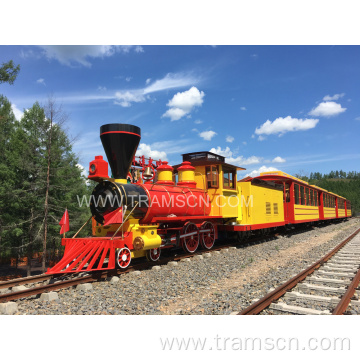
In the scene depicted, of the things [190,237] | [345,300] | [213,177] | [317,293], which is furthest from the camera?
[213,177]

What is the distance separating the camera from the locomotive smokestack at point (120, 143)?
24.0ft

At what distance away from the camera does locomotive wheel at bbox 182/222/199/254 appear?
8.98m

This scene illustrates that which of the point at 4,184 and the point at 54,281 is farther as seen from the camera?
the point at 4,184

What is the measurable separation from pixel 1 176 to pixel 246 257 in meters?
15.3

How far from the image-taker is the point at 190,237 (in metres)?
9.35

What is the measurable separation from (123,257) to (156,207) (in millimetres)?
1741

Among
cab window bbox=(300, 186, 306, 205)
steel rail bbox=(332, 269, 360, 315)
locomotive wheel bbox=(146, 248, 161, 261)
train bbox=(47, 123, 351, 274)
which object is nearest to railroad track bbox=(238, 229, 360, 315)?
steel rail bbox=(332, 269, 360, 315)

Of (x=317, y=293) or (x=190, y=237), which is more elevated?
(x=190, y=237)

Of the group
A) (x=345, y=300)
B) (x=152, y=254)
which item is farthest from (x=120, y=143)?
(x=345, y=300)

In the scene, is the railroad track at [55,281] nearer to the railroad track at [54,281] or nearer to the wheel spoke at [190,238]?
the railroad track at [54,281]

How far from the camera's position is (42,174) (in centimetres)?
1630

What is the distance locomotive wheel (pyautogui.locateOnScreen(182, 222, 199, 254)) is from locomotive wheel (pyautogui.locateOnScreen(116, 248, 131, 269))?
2562mm

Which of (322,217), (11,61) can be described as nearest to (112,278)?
(11,61)

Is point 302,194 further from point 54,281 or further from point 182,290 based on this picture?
point 54,281
